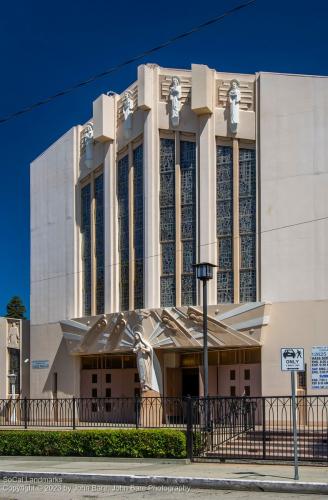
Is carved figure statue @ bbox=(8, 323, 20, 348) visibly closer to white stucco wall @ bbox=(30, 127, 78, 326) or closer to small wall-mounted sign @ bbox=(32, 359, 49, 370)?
white stucco wall @ bbox=(30, 127, 78, 326)

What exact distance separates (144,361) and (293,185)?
8395 mm

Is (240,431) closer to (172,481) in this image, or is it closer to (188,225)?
(172,481)

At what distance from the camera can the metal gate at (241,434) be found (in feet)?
65.5

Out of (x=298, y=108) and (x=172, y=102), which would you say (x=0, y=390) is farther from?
(x=298, y=108)

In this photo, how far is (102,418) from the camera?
2786 cm

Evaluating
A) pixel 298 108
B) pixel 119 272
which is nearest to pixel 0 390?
pixel 119 272

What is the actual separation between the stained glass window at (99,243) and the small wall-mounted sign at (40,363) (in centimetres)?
381

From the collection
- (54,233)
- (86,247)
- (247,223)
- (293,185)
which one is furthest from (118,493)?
(54,233)

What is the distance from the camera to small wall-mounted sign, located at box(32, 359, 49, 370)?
36.1m

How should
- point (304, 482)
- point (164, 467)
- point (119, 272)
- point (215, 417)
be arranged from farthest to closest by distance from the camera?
point (119, 272), point (215, 417), point (164, 467), point (304, 482)

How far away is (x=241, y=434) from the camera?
2206 cm

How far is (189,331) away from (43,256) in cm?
1016

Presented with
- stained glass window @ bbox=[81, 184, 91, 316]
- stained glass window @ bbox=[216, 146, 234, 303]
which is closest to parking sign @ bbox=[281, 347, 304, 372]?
stained glass window @ bbox=[216, 146, 234, 303]

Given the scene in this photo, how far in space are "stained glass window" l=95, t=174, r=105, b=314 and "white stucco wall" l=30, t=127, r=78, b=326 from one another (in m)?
1.26
